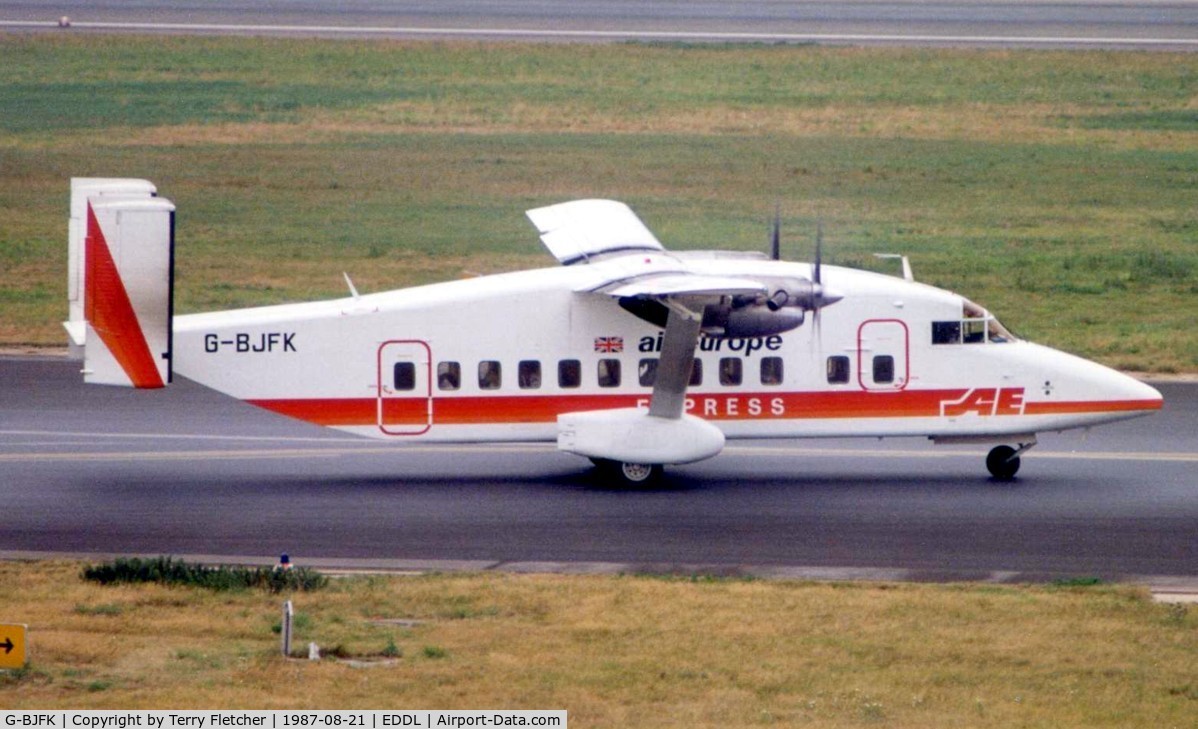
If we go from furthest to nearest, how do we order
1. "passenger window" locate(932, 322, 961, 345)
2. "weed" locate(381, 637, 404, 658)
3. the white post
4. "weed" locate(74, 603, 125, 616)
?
"passenger window" locate(932, 322, 961, 345), "weed" locate(74, 603, 125, 616), "weed" locate(381, 637, 404, 658), the white post

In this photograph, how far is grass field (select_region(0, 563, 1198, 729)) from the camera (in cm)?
1502

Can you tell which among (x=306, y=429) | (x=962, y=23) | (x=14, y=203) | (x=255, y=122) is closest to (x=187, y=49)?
(x=255, y=122)

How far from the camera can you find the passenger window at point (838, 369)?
25672 millimetres

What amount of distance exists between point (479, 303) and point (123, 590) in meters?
7.98

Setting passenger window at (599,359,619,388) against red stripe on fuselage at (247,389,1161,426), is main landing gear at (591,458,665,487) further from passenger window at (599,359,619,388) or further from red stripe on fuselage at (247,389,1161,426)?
passenger window at (599,359,619,388)

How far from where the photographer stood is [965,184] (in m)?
53.7

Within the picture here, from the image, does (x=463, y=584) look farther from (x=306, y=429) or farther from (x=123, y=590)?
(x=306, y=429)

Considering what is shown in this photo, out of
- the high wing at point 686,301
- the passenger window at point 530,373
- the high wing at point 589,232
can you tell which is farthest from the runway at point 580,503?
the high wing at point 589,232

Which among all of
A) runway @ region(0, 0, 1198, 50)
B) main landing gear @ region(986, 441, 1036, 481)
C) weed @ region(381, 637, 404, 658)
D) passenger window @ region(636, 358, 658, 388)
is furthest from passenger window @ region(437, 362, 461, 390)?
runway @ region(0, 0, 1198, 50)

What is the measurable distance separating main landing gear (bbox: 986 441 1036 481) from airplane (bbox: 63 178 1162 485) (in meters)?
0.03

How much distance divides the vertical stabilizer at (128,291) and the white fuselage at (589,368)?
1.16m

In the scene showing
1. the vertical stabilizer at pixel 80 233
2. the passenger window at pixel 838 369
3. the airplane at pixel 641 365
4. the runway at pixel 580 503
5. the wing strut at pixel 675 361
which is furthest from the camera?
the passenger window at pixel 838 369

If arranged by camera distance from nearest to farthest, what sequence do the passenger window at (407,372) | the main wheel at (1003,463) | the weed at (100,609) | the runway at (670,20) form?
the weed at (100,609)
the passenger window at (407,372)
the main wheel at (1003,463)
the runway at (670,20)
